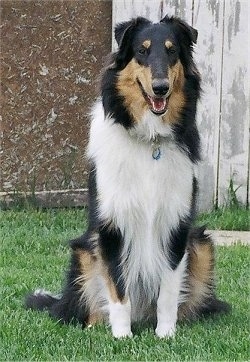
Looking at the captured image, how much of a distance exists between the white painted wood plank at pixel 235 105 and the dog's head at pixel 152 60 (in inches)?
125

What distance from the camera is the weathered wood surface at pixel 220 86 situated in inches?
321

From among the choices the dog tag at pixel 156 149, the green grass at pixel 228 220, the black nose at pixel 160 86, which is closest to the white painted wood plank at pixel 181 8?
the green grass at pixel 228 220

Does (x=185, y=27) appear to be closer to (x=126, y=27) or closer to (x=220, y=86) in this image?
(x=126, y=27)

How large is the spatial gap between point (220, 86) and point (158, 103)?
11.2ft

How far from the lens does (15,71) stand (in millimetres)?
8172

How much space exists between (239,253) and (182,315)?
1512 mm

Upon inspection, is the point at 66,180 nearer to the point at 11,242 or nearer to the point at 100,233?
the point at 11,242

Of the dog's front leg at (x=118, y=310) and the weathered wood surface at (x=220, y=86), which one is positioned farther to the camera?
the weathered wood surface at (x=220, y=86)

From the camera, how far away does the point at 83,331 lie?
5.09 meters

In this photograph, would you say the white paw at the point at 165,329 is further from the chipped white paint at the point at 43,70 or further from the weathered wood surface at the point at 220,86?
the chipped white paint at the point at 43,70

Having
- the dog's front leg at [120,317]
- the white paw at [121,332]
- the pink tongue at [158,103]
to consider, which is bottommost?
the white paw at [121,332]

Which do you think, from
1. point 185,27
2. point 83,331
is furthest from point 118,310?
point 185,27

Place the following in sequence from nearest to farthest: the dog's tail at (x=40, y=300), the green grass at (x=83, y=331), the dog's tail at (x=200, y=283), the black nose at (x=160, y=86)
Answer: the green grass at (x=83, y=331)
the black nose at (x=160, y=86)
the dog's tail at (x=200, y=283)
the dog's tail at (x=40, y=300)

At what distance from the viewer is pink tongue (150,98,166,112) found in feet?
16.1
